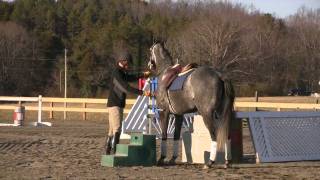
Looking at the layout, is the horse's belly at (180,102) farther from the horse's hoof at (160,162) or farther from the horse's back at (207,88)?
the horse's hoof at (160,162)

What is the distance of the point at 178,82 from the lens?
37.7 ft

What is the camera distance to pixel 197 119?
11992 mm

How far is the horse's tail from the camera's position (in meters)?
10.9

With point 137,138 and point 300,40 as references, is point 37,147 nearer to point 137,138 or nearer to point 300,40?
point 137,138

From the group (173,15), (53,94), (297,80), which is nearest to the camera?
(53,94)

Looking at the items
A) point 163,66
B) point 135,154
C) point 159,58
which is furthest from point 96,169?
point 159,58

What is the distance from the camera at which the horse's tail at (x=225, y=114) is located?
1088cm

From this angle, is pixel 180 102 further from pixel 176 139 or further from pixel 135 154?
pixel 135 154

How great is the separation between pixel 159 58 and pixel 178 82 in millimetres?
1037

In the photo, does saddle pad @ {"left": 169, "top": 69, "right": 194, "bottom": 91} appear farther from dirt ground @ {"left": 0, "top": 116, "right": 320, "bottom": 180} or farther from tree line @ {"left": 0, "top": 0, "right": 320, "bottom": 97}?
tree line @ {"left": 0, "top": 0, "right": 320, "bottom": 97}

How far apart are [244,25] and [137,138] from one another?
74.9 metres

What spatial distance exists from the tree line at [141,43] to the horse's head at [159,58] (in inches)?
2130

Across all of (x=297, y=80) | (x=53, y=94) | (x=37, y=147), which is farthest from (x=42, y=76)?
(x=37, y=147)

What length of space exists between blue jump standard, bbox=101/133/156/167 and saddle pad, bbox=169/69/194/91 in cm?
98
